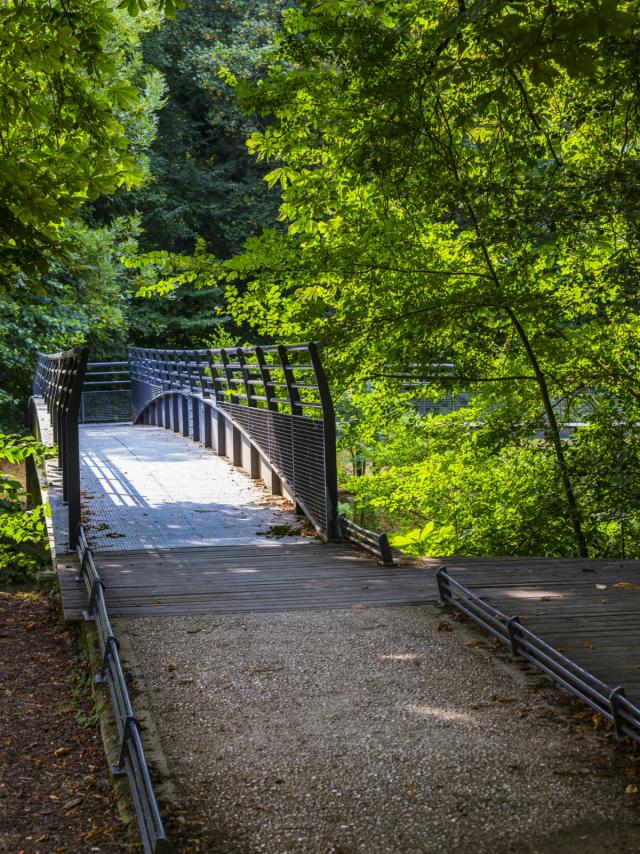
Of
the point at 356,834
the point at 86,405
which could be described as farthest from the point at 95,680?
the point at 86,405

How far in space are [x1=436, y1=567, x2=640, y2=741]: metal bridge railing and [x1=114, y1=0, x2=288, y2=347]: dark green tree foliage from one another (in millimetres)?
27295

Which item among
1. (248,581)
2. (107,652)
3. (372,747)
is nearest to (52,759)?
(107,652)

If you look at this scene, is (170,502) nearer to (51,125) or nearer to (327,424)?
(327,424)

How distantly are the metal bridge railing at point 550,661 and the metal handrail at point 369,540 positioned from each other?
1.44 m

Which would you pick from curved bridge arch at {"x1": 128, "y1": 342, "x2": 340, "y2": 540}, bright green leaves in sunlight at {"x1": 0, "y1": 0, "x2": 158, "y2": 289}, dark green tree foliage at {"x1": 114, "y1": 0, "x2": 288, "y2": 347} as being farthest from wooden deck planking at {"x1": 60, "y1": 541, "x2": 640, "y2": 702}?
dark green tree foliage at {"x1": 114, "y1": 0, "x2": 288, "y2": 347}

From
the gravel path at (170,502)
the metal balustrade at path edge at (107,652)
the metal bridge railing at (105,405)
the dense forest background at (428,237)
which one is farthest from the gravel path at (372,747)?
the metal bridge railing at (105,405)

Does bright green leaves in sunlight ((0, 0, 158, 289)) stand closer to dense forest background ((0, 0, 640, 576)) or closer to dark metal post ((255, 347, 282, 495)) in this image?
dense forest background ((0, 0, 640, 576))

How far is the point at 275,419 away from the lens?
10992 mm

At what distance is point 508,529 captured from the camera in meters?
9.98

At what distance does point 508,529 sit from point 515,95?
4.34 m

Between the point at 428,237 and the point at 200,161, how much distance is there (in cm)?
2927

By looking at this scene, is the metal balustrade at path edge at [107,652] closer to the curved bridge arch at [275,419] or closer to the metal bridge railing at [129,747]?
the metal bridge railing at [129,747]

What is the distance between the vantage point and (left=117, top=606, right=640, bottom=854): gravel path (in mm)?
3600

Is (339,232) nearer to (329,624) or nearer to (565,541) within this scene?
(565,541)
